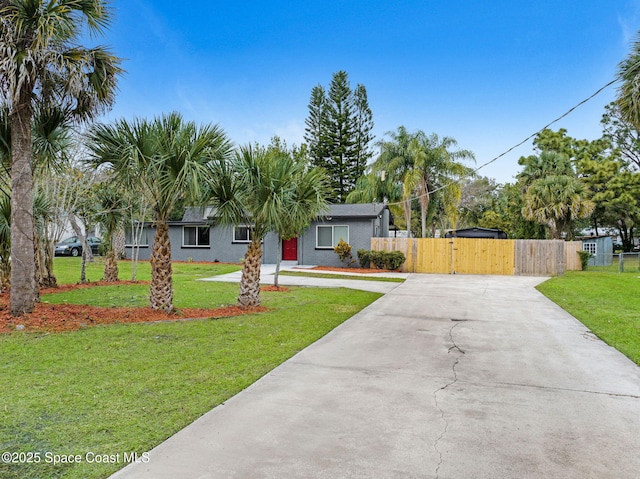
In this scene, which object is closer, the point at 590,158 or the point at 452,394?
the point at 452,394

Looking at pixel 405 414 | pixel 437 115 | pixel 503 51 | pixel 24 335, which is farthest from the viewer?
pixel 437 115

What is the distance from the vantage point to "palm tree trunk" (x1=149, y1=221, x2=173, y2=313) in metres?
7.57

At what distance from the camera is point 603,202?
2775cm

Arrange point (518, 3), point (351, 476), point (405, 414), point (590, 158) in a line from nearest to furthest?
point (351, 476) < point (405, 414) < point (518, 3) < point (590, 158)

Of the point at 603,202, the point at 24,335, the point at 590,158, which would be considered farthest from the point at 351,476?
the point at 590,158

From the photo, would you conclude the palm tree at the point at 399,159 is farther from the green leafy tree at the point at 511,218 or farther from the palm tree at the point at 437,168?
the green leafy tree at the point at 511,218

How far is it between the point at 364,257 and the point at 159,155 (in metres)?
13.6

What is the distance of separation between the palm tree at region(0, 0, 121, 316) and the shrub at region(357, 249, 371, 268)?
13.7 meters

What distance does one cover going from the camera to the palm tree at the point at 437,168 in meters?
23.4

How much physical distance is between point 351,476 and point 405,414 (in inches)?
42.7

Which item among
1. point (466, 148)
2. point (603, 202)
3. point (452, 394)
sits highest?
point (466, 148)

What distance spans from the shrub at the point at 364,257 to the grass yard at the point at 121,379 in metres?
11.2

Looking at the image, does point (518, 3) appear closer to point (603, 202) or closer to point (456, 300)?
point (456, 300)

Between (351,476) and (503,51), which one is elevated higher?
(503,51)
